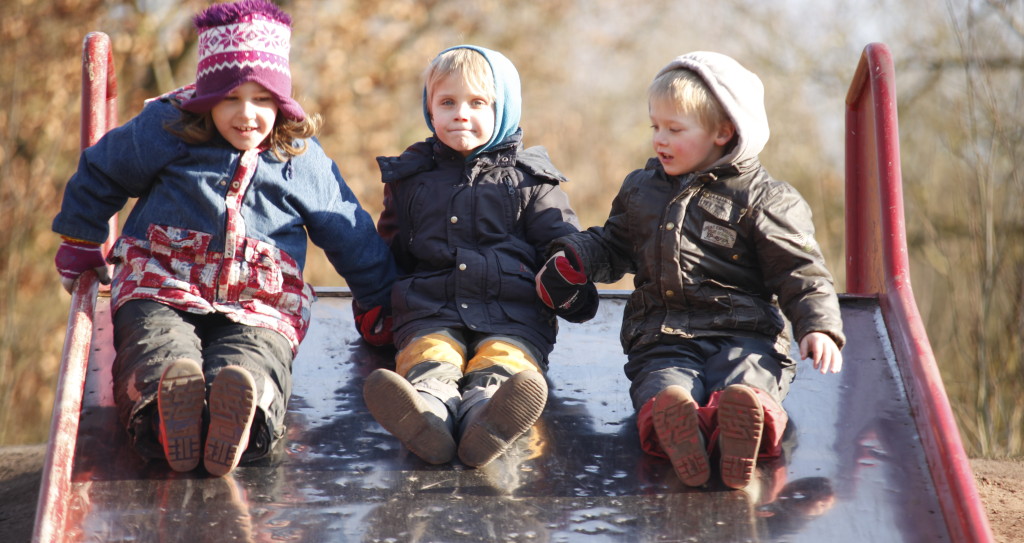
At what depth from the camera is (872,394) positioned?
3.03m

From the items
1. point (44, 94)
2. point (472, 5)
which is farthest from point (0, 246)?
point (472, 5)

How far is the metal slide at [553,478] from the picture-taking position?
2424 mm

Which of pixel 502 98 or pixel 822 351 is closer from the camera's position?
pixel 822 351

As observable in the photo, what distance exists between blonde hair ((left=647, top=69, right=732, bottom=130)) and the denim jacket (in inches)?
40.5

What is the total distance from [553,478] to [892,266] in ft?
4.39

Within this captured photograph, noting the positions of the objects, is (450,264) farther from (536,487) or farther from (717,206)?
(536,487)

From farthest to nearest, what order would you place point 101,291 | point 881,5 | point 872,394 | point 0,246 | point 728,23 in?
point 728,23
point 881,5
point 0,246
point 101,291
point 872,394

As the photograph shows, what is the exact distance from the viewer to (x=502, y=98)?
11.1 ft

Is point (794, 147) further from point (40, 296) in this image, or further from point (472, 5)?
point (40, 296)

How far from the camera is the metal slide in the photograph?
242 cm

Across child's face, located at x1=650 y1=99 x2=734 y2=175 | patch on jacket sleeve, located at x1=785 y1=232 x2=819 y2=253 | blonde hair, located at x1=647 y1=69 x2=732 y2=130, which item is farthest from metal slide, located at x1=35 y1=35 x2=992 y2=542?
blonde hair, located at x1=647 y1=69 x2=732 y2=130

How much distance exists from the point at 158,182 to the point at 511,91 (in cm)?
104

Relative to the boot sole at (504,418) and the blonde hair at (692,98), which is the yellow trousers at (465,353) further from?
the blonde hair at (692,98)

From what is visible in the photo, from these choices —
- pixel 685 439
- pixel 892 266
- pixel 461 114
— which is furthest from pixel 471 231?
pixel 892 266
